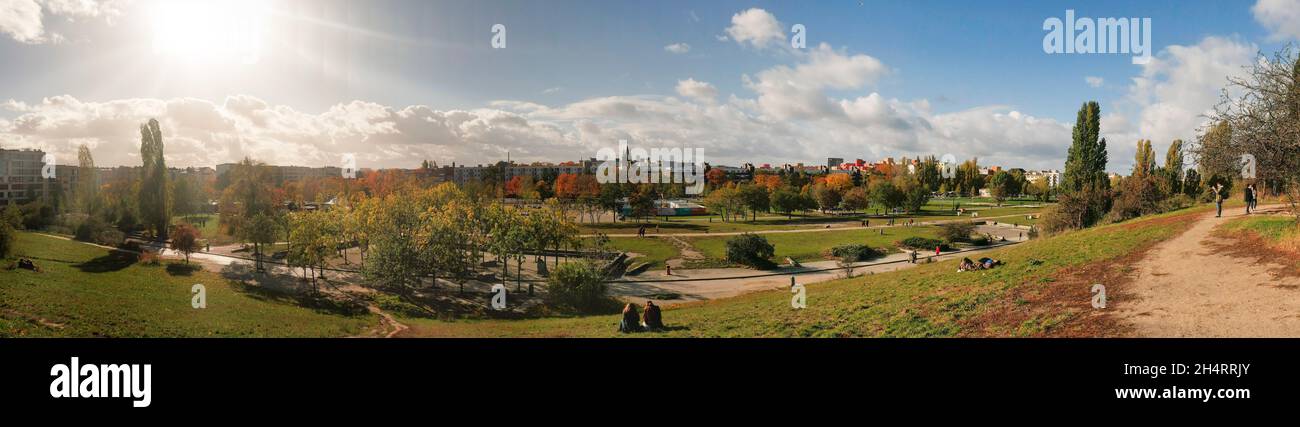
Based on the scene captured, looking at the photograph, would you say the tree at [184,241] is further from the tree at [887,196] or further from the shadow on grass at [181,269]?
the tree at [887,196]

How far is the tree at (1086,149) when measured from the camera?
61.2 meters

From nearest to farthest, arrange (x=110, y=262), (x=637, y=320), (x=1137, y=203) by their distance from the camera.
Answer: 1. (x=637, y=320)
2. (x=110, y=262)
3. (x=1137, y=203)

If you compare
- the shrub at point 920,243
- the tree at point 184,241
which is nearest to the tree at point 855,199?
the shrub at point 920,243

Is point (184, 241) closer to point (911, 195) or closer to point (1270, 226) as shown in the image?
point (1270, 226)

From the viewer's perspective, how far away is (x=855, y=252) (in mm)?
46188

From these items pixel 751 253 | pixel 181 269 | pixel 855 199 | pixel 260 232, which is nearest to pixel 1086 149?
pixel 855 199

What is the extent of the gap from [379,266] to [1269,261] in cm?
3492

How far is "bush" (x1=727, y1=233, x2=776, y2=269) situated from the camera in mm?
42219

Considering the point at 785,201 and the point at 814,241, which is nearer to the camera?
the point at 814,241

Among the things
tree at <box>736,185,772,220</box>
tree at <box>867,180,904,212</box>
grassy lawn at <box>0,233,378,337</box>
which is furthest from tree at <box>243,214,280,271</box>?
tree at <box>867,180,904,212</box>

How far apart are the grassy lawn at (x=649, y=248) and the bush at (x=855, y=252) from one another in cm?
1478

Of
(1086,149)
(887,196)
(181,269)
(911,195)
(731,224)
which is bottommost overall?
(181,269)

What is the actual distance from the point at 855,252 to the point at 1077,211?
21.8m
